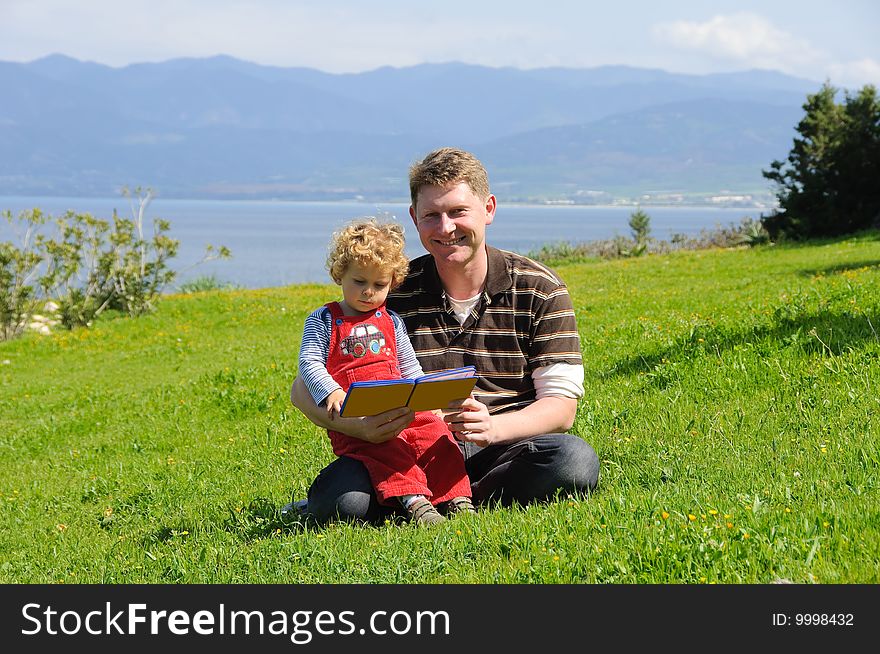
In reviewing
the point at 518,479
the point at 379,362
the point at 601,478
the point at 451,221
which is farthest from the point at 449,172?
the point at 601,478

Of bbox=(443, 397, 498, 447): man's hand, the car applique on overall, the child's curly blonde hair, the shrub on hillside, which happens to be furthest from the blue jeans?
the shrub on hillside

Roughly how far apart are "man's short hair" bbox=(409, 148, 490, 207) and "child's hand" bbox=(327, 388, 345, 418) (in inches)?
43.4

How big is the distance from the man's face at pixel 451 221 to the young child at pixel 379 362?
173mm

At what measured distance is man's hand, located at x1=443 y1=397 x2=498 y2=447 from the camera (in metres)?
4.44

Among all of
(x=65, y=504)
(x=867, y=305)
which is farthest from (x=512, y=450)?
(x=867, y=305)

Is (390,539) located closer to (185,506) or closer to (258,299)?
(185,506)

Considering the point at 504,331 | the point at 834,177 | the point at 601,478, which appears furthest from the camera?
the point at 834,177

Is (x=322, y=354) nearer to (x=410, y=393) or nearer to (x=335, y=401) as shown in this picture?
(x=335, y=401)

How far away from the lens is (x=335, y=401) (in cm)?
448

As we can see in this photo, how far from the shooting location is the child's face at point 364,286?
4645 mm

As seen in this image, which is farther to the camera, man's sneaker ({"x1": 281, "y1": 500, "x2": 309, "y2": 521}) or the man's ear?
man's sneaker ({"x1": 281, "y1": 500, "x2": 309, "y2": 521})

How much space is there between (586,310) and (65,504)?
335 inches

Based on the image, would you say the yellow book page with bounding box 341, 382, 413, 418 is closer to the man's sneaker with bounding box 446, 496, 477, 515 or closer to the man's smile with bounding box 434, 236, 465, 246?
the man's sneaker with bounding box 446, 496, 477, 515

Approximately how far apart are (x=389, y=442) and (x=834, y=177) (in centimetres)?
2678
